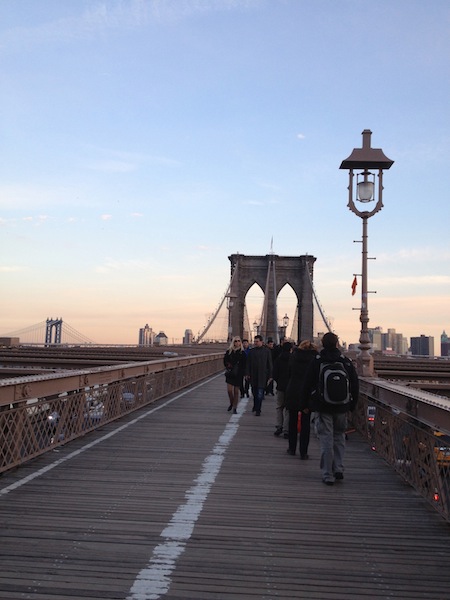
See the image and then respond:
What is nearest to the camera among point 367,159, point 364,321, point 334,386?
point 334,386

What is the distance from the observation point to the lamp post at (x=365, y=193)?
14148mm

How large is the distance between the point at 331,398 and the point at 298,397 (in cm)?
173

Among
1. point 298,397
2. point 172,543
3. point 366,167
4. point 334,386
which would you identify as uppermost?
point 366,167

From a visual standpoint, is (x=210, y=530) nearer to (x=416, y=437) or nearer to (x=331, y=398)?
(x=331, y=398)

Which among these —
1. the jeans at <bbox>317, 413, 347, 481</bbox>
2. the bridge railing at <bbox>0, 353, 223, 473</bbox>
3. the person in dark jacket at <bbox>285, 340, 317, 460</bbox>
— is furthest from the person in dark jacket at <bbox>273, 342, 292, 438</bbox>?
the jeans at <bbox>317, 413, 347, 481</bbox>

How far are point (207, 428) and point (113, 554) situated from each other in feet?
24.8

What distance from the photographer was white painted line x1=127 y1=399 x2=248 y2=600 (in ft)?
13.9

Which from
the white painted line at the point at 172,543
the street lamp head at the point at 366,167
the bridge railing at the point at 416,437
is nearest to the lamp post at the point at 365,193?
the street lamp head at the point at 366,167

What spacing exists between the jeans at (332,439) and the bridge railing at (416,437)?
0.72 meters

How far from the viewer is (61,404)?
31.8ft

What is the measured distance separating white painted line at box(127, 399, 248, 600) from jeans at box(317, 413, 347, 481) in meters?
1.23

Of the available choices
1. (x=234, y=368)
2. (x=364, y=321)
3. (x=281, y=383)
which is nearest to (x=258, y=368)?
(x=234, y=368)

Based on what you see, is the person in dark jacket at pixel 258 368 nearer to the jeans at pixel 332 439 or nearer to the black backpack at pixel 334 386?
the jeans at pixel 332 439

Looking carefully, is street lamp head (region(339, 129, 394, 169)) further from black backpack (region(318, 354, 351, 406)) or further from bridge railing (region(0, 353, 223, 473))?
black backpack (region(318, 354, 351, 406))
